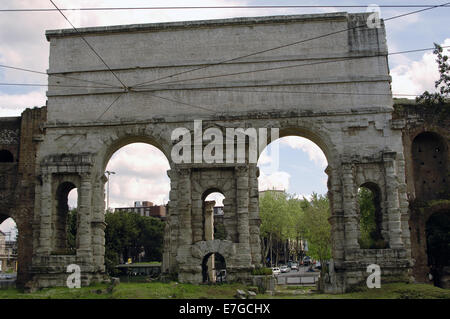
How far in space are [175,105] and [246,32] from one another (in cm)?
486

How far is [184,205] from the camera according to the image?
23234mm

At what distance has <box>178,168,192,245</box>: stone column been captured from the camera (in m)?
23.0

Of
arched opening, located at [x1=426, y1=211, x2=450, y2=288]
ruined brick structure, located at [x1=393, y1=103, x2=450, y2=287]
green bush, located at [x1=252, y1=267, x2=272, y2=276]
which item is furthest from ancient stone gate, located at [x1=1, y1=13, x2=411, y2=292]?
arched opening, located at [x1=426, y1=211, x2=450, y2=288]

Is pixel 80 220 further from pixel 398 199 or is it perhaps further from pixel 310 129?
pixel 398 199

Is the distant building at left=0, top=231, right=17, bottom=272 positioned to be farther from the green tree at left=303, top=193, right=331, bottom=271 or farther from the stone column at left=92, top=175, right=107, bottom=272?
the stone column at left=92, top=175, right=107, bottom=272

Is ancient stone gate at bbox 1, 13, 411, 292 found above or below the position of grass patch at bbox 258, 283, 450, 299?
above

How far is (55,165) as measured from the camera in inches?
950

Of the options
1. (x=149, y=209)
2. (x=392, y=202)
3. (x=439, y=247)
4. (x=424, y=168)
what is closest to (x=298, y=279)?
(x=439, y=247)

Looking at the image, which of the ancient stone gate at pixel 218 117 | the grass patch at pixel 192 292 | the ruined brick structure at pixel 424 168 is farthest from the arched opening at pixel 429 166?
the grass patch at pixel 192 292

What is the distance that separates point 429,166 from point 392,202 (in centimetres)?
645

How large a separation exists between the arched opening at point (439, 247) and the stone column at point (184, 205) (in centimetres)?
1286

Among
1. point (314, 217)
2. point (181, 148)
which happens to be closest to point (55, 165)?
point (181, 148)

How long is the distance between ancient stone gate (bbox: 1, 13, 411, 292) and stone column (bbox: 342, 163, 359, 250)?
44mm

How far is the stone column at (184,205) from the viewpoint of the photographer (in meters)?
23.0
